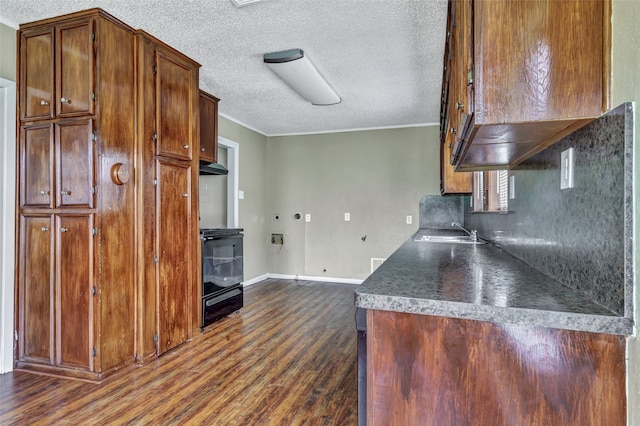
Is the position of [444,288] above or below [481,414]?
above

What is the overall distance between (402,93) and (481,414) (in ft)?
11.1

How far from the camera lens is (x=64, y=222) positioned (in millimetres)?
2307

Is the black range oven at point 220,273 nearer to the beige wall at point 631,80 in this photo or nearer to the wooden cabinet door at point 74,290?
the wooden cabinet door at point 74,290

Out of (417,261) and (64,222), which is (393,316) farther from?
(64,222)

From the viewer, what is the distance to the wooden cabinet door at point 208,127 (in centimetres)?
341

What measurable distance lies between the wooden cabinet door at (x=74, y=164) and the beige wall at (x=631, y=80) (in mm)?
2545

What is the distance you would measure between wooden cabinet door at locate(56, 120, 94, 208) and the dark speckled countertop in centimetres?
200

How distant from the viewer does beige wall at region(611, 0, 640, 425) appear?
26.7 inches

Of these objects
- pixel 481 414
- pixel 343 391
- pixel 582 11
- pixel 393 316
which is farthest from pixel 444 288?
pixel 343 391

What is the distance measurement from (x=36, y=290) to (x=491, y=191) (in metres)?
3.17

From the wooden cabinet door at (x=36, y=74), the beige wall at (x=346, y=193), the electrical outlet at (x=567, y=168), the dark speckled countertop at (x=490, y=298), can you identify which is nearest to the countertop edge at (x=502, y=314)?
the dark speckled countertop at (x=490, y=298)

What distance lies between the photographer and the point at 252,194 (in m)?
5.27

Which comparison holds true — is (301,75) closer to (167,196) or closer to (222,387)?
(167,196)

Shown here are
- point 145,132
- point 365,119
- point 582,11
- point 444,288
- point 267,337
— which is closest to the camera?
point 582,11
